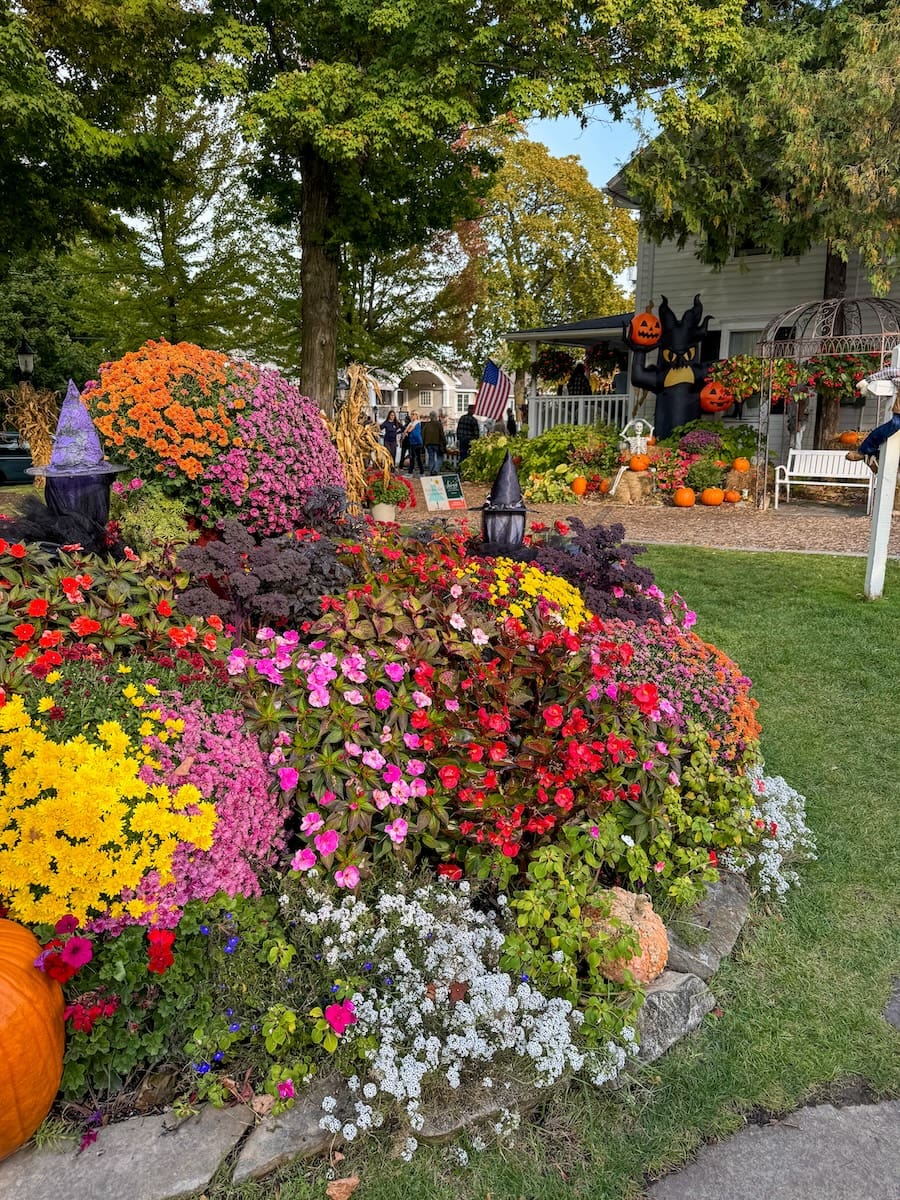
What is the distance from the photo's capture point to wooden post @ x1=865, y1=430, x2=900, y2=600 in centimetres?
628

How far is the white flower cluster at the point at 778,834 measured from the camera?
10.1 ft

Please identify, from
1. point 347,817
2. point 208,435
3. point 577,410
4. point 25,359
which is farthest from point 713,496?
point 25,359

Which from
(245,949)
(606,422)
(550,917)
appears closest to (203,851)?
(245,949)

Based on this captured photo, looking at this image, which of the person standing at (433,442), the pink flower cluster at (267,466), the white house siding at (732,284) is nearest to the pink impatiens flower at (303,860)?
the pink flower cluster at (267,466)

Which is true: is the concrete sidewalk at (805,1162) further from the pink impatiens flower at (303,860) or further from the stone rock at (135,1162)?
the pink impatiens flower at (303,860)

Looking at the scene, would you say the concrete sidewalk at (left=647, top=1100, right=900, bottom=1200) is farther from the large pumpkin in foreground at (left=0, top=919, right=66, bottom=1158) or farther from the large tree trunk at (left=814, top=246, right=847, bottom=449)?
the large tree trunk at (left=814, top=246, right=847, bottom=449)

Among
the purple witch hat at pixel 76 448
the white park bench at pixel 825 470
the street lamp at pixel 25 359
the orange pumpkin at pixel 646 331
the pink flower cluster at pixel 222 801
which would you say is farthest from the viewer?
the street lamp at pixel 25 359

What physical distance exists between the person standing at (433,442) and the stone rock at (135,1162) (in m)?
18.2

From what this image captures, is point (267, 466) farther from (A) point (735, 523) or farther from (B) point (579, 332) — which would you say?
(B) point (579, 332)

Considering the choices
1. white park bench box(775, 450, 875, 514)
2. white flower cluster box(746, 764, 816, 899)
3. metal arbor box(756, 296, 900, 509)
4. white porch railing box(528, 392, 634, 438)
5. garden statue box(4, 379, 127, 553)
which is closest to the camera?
white flower cluster box(746, 764, 816, 899)

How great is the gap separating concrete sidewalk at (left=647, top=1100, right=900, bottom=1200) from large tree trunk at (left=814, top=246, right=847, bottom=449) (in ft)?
41.8

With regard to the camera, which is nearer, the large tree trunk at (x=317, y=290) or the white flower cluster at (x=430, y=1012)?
the white flower cluster at (x=430, y=1012)

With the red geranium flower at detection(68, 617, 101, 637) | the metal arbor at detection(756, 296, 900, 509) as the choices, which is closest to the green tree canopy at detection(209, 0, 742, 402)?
the metal arbor at detection(756, 296, 900, 509)

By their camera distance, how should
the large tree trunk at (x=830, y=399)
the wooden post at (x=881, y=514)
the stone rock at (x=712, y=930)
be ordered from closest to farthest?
the stone rock at (x=712, y=930) < the wooden post at (x=881, y=514) < the large tree trunk at (x=830, y=399)
